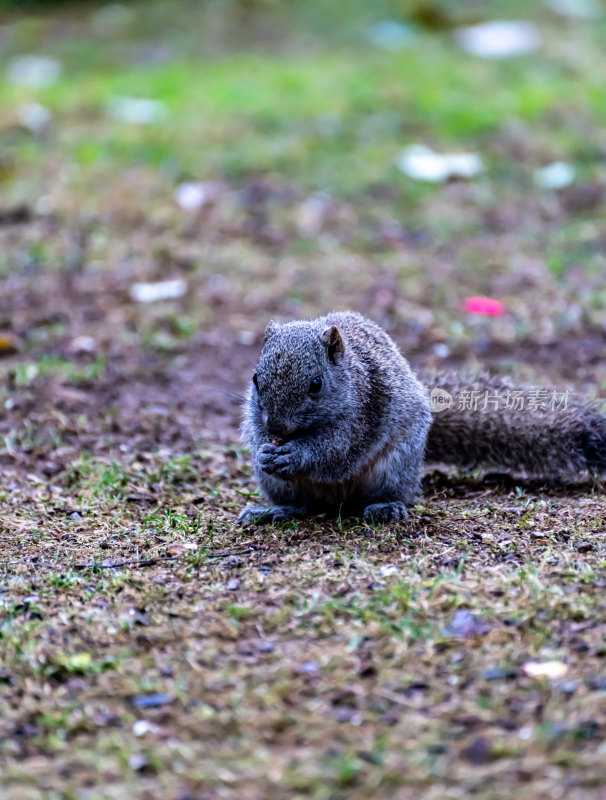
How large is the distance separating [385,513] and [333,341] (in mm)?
712

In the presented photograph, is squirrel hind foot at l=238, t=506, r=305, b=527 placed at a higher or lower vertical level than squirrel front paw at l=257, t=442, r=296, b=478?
lower

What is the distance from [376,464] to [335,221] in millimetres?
4047

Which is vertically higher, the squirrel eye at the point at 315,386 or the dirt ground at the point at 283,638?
the squirrel eye at the point at 315,386

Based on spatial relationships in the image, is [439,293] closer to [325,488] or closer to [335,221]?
[335,221]

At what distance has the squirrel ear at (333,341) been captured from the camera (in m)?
3.90

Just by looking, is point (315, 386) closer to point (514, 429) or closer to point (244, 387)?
point (514, 429)

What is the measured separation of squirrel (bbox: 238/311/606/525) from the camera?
3812 millimetres

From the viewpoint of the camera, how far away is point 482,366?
587 cm

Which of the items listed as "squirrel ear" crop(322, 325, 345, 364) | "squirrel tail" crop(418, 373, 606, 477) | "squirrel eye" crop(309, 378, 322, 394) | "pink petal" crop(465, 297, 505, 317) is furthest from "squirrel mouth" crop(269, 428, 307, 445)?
"pink petal" crop(465, 297, 505, 317)

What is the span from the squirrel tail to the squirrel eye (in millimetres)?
766

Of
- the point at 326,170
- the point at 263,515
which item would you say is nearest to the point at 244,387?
the point at 263,515

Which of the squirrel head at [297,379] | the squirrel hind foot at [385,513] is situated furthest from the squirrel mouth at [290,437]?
the squirrel hind foot at [385,513]

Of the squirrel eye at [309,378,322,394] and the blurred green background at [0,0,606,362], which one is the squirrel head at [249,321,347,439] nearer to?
the squirrel eye at [309,378,322,394]

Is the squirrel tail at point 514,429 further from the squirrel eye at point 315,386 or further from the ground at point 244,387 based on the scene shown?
the squirrel eye at point 315,386
